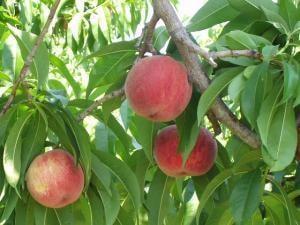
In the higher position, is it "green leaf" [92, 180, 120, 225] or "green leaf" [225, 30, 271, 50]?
"green leaf" [225, 30, 271, 50]

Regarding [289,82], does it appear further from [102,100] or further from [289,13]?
[102,100]

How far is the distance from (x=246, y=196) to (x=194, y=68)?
0.31 metres

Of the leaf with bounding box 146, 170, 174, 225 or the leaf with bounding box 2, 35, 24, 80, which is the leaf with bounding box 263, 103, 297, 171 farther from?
the leaf with bounding box 2, 35, 24, 80

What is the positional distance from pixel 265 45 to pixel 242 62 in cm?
7

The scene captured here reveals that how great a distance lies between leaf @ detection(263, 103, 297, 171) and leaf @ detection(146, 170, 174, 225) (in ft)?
1.46

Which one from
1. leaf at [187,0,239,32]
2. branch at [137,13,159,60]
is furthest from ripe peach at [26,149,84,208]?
leaf at [187,0,239,32]

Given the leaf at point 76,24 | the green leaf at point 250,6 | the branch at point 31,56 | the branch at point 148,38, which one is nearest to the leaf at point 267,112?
the green leaf at point 250,6

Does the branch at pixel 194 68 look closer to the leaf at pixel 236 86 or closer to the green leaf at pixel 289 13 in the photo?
the leaf at pixel 236 86

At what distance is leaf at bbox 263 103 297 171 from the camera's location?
3.68 feet

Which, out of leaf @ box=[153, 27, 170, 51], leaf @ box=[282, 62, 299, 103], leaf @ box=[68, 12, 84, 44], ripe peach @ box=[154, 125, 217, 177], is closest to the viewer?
leaf @ box=[282, 62, 299, 103]

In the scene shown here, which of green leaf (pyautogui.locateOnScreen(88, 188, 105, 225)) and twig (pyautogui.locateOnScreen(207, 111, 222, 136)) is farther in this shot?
green leaf (pyautogui.locateOnScreen(88, 188, 105, 225))

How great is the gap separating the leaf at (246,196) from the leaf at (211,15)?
374 mm

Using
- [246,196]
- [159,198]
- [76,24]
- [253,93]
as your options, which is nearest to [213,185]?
[246,196]

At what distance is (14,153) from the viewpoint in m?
1.34
